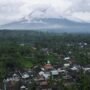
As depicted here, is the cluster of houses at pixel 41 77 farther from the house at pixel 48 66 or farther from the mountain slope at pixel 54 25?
the mountain slope at pixel 54 25

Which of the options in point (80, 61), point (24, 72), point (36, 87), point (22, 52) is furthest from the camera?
point (22, 52)

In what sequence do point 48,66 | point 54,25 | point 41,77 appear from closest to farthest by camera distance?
point 41,77, point 48,66, point 54,25

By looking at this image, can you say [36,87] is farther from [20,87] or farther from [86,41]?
[86,41]

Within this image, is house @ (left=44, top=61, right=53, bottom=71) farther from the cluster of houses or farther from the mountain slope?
the mountain slope

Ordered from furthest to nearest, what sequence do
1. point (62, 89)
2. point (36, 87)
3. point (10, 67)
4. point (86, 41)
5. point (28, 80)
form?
1. point (86, 41)
2. point (10, 67)
3. point (28, 80)
4. point (36, 87)
5. point (62, 89)

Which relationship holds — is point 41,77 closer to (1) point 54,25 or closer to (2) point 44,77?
(2) point 44,77

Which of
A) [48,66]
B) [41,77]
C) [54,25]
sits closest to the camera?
[41,77]

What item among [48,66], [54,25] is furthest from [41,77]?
[54,25]

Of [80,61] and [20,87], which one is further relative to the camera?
[80,61]

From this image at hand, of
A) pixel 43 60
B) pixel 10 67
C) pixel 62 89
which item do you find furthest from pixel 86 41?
pixel 62 89
